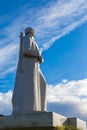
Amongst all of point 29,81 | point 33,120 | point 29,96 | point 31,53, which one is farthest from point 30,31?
point 33,120

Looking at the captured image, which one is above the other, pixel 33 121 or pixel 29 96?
pixel 29 96

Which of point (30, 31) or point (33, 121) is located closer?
point (33, 121)

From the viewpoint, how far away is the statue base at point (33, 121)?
1338 cm

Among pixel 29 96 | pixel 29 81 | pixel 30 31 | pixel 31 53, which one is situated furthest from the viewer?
pixel 30 31

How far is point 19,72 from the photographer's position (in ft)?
52.4

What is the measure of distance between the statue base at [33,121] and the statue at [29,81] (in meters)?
0.88

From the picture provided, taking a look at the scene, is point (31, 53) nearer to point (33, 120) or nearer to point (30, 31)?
point (30, 31)

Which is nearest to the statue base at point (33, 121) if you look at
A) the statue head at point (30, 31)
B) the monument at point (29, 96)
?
the monument at point (29, 96)

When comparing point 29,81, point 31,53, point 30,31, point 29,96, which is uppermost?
point 30,31

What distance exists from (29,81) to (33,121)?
256cm

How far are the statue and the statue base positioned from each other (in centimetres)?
88

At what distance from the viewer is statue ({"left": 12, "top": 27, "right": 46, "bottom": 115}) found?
15.2 metres

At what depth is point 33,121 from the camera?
539 inches

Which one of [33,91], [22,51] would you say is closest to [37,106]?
[33,91]
